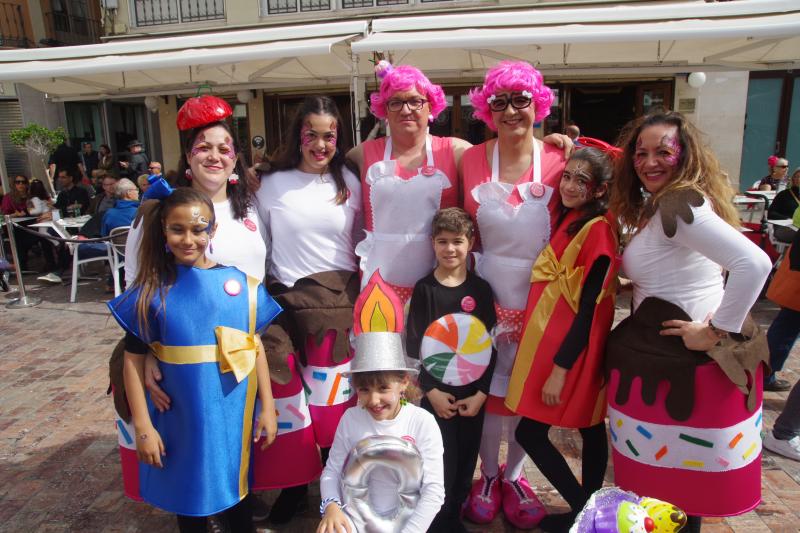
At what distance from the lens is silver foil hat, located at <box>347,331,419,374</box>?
1.94 m

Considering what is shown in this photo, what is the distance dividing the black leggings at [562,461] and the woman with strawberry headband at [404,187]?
818 millimetres

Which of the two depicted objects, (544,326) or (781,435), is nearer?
(544,326)

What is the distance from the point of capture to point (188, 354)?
1.96 meters

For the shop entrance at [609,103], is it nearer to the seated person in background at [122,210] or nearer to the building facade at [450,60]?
the building facade at [450,60]

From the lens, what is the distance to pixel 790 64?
6.48 m

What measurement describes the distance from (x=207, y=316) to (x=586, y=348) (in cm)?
145

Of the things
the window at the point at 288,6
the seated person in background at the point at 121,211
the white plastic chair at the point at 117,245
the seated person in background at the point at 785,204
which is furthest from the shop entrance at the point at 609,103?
the white plastic chair at the point at 117,245

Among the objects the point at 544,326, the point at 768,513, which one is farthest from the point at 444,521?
the point at 768,513

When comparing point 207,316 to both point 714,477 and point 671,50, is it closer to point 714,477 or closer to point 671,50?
point 714,477

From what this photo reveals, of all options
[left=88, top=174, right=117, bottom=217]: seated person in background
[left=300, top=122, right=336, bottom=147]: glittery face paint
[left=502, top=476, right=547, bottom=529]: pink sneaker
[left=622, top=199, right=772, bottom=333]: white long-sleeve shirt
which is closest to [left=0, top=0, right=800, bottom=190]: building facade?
[left=622, top=199, right=772, bottom=333]: white long-sleeve shirt

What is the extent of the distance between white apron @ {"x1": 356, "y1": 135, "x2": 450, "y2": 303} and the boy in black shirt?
0.16 meters

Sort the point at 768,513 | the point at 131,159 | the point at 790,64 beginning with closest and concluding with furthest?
1. the point at 768,513
2. the point at 790,64
3. the point at 131,159

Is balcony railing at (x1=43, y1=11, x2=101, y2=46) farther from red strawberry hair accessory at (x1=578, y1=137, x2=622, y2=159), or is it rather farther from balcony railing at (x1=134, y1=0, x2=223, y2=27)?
red strawberry hair accessory at (x1=578, y1=137, x2=622, y2=159)

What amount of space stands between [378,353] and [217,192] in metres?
0.99
